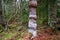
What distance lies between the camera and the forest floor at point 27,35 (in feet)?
25.8

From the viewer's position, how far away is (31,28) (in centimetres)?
711

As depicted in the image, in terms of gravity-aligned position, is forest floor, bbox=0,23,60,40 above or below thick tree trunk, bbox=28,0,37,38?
below

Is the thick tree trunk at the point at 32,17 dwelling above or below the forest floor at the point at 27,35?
above

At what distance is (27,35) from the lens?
7555mm

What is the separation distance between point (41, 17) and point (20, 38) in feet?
11.5

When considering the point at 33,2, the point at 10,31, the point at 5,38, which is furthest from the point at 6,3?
the point at 33,2

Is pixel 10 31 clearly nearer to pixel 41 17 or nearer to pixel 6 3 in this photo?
pixel 41 17

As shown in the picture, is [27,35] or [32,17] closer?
[32,17]

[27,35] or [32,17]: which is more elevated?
[32,17]

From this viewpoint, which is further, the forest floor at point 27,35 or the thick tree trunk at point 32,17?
the forest floor at point 27,35

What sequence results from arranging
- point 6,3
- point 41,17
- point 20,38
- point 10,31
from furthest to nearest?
1. point 6,3
2. point 41,17
3. point 10,31
4. point 20,38

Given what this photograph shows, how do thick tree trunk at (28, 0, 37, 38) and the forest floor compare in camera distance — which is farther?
the forest floor

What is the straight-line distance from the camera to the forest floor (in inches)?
310

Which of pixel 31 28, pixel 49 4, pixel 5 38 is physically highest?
pixel 49 4
